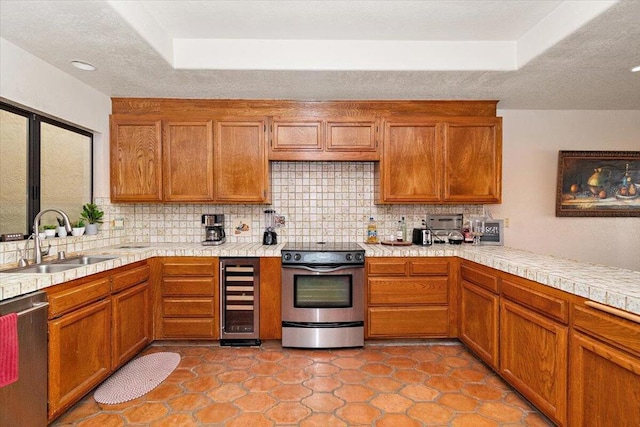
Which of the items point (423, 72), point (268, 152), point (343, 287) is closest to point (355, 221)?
point (343, 287)

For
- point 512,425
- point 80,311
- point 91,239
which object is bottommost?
point 512,425

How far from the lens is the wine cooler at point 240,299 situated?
3.15m

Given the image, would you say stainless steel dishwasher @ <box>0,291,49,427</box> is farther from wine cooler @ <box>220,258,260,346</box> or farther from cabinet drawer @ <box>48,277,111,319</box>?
wine cooler @ <box>220,258,260,346</box>

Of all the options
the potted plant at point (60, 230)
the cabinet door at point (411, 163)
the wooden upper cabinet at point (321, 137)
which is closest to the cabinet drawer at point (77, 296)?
the potted plant at point (60, 230)

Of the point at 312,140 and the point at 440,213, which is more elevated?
the point at 312,140

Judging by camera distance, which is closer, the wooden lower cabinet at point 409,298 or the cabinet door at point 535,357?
the cabinet door at point 535,357

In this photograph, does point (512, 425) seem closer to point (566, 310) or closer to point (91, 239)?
point (566, 310)

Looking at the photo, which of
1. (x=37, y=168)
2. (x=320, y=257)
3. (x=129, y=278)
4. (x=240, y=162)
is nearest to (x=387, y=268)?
(x=320, y=257)

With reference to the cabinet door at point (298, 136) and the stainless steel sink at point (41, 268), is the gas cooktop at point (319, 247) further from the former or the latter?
the stainless steel sink at point (41, 268)

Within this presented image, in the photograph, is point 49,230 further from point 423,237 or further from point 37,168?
point 423,237

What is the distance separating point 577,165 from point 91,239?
16.2 ft

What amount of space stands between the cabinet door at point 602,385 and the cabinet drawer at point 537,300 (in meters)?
0.12

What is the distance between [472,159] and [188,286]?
2948 mm

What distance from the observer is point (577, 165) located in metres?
3.83
